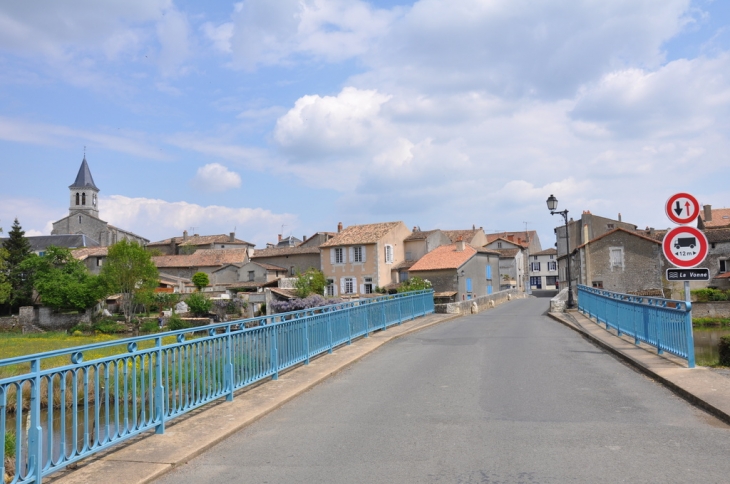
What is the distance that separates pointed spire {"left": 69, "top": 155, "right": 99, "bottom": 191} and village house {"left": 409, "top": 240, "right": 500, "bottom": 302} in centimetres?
7815

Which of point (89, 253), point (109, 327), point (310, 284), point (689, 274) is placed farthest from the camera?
point (89, 253)

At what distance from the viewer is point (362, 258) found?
5553 centimetres

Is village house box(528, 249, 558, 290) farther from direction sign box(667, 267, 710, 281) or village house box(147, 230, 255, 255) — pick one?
direction sign box(667, 267, 710, 281)

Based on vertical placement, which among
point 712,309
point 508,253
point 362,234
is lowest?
point 712,309

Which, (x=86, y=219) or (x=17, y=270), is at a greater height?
(x=86, y=219)

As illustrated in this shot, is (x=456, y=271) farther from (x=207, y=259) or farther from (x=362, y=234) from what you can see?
(x=207, y=259)

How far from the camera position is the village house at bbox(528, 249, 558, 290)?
92.2 m

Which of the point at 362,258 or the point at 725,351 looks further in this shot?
the point at 362,258

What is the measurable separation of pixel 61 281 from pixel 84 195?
51.6 metres

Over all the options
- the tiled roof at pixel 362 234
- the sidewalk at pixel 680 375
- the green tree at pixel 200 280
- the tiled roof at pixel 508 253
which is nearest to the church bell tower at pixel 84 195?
the green tree at pixel 200 280

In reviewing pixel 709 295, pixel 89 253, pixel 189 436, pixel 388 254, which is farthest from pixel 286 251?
pixel 189 436

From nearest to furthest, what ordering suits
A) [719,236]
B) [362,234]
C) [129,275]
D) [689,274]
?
[689,274] → [719,236] → [362,234] → [129,275]

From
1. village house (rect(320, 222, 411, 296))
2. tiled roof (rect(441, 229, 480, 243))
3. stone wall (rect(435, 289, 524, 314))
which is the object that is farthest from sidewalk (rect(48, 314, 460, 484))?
tiled roof (rect(441, 229, 480, 243))

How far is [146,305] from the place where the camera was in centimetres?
5859
